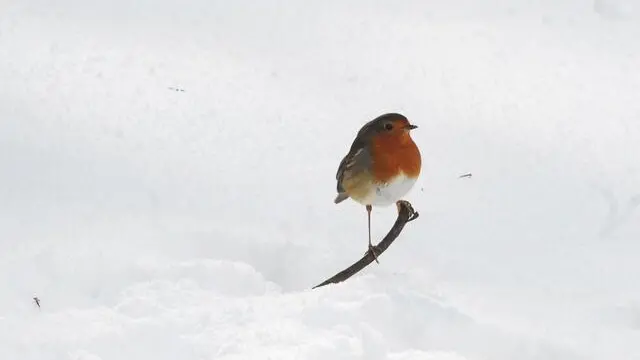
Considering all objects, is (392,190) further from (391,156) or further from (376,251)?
(376,251)

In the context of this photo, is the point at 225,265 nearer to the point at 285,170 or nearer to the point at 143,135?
the point at 285,170

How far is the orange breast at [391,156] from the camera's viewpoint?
3088mm

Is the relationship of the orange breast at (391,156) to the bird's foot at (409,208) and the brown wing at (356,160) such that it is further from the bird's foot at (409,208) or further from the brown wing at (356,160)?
the bird's foot at (409,208)

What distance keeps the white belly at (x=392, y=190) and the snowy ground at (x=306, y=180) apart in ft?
0.89

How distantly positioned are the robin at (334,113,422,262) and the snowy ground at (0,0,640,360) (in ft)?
1.00

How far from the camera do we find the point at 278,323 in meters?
2.74

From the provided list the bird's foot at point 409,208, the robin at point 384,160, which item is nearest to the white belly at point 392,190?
the robin at point 384,160

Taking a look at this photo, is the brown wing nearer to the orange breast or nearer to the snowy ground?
the orange breast

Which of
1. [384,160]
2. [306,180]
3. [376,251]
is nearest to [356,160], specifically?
[384,160]

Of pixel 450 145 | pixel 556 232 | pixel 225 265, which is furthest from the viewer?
pixel 450 145

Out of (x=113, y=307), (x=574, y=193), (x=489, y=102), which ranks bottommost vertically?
(x=113, y=307)

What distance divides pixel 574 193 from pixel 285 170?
1.17 m

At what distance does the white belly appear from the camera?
3125mm

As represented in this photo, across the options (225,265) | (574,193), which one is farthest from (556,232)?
(225,265)
